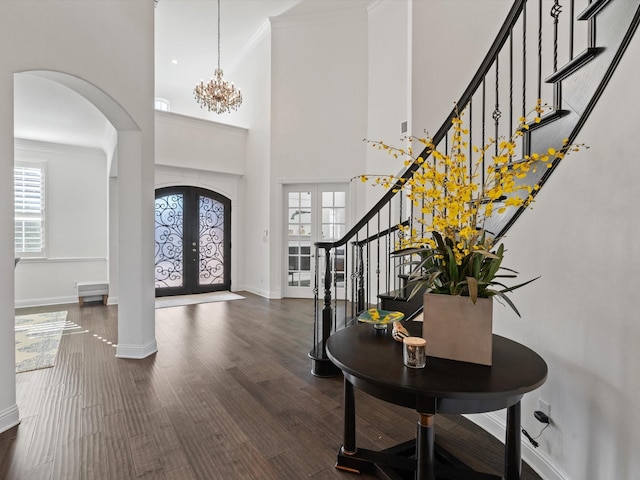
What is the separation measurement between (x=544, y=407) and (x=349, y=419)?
0.99 metres

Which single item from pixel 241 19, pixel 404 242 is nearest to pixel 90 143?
pixel 241 19

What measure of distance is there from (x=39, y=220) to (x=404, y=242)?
7596mm

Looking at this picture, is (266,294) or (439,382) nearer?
(439,382)

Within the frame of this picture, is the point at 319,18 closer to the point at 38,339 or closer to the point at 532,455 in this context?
the point at 38,339

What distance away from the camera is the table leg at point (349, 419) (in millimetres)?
1801

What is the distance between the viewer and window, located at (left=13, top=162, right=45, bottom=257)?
6281 millimetres

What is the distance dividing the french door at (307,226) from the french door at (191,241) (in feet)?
5.27

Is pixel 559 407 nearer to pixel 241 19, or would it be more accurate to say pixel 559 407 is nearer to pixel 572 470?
pixel 572 470

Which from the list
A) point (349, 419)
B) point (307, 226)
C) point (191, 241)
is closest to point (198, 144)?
point (191, 241)

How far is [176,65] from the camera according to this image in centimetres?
818

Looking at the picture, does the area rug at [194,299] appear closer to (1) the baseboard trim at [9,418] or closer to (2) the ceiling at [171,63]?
(2) the ceiling at [171,63]

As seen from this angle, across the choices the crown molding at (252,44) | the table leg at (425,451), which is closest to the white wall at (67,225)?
the crown molding at (252,44)

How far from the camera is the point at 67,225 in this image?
669 cm

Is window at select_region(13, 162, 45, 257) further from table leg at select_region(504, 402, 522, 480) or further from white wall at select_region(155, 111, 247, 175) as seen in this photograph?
table leg at select_region(504, 402, 522, 480)
